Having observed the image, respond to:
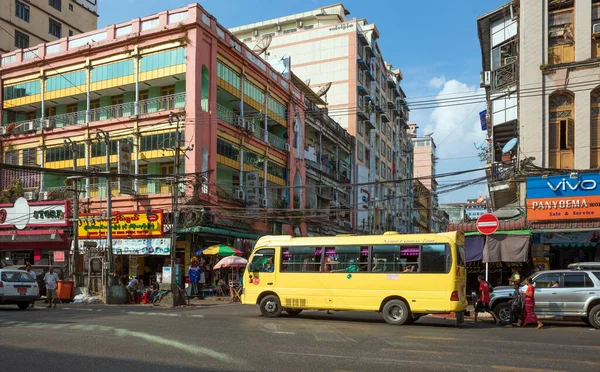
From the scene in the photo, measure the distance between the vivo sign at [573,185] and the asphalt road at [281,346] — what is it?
8.15 metres

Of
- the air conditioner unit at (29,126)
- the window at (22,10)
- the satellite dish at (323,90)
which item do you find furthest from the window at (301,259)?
the window at (22,10)

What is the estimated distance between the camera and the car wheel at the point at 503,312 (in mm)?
16970

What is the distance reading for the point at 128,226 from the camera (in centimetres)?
3350

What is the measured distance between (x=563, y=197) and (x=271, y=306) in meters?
13.2

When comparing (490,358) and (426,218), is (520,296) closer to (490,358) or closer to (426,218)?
(490,358)

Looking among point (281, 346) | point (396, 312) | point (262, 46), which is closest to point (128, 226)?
point (396, 312)

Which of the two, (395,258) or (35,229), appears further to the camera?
Result: (35,229)

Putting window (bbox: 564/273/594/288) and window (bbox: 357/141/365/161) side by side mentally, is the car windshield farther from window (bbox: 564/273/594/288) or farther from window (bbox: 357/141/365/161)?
window (bbox: 357/141/365/161)

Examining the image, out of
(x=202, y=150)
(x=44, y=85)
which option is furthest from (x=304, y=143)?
(x=44, y=85)

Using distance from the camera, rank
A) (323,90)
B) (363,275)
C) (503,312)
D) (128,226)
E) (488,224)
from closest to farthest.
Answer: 1. (363,275)
2. (503,312)
3. (488,224)
4. (128,226)
5. (323,90)

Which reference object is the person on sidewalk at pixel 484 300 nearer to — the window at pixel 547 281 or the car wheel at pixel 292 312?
the window at pixel 547 281

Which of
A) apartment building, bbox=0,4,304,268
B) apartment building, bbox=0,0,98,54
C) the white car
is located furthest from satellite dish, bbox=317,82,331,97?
the white car

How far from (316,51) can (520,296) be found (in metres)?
50.6

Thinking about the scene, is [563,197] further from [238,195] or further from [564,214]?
[238,195]
